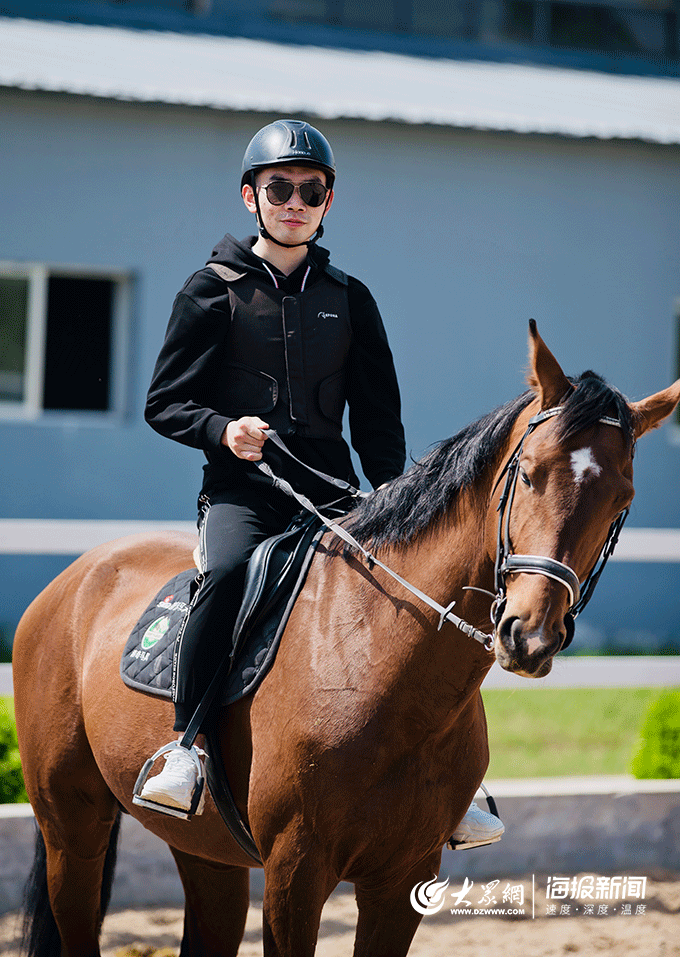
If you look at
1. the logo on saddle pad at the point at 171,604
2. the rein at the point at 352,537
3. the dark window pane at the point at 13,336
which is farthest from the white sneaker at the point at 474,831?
the dark window pane at the point at 13,336

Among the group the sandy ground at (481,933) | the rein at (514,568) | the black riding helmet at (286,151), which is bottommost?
the sandy ground at (481,933)

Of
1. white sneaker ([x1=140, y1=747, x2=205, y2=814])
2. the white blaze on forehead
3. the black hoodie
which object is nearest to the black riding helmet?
the black hoodie

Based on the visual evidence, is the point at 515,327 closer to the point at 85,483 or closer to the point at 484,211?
the point at 484,211

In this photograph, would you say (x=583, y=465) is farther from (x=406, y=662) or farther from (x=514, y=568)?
(x=406, y=662)

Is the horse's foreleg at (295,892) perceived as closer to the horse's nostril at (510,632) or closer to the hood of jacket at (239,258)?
the horse's nostril at (510,632)

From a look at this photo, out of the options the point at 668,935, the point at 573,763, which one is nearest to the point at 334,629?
the point at 668,935

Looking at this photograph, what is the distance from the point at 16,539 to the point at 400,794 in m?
2.81

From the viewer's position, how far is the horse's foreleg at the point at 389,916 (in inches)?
103

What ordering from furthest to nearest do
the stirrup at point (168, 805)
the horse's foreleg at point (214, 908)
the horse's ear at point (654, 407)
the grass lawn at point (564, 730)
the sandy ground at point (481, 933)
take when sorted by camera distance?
the grass lawn at point (564, 730)
the sandy ground at point (481, 933)
the horse's foreleg at point (214, 908)
the stirrup at point (168, 805)
the horse's ear at point (654, 407)

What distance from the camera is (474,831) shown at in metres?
2.79

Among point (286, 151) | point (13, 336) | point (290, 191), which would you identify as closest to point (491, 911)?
point (290, 191)

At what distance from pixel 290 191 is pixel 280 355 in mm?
480

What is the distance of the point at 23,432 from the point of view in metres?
8.11

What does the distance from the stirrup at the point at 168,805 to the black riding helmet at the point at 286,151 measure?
147 cm
